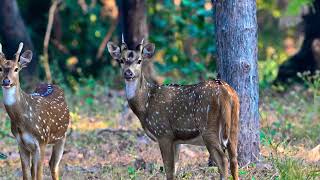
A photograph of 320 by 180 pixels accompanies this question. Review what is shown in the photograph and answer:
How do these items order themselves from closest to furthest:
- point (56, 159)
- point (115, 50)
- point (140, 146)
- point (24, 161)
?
point (24, 161), point (115, 50), point (56, 159), point (140, 146)

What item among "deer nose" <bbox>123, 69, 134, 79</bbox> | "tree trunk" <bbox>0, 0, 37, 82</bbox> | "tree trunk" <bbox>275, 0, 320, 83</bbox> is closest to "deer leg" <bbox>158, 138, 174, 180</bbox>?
"deer nose" <bbox>123, 69, 134, 79</bbox>

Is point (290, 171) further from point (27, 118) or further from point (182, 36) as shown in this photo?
point (182, 36)

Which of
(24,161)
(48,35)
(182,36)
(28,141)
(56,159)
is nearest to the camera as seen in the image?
(28,141)

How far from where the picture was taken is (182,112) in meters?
9.23

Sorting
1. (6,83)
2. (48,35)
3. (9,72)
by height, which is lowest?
(6,83)

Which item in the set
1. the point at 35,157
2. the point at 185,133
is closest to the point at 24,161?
the point at 35,157

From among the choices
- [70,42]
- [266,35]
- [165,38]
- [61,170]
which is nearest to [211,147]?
[61,170]

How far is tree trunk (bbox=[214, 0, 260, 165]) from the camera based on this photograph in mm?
9820

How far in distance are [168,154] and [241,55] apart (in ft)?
4.97

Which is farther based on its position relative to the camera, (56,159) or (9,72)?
(56,159)

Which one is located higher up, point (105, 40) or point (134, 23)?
point (134, 23)

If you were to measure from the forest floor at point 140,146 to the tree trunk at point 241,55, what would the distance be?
0.29m

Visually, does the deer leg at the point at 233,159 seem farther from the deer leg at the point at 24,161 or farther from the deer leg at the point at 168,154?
the deer leg at the point at 24,161

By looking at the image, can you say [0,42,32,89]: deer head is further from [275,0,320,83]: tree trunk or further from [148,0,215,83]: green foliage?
[148,0,215,83]: green foliage
